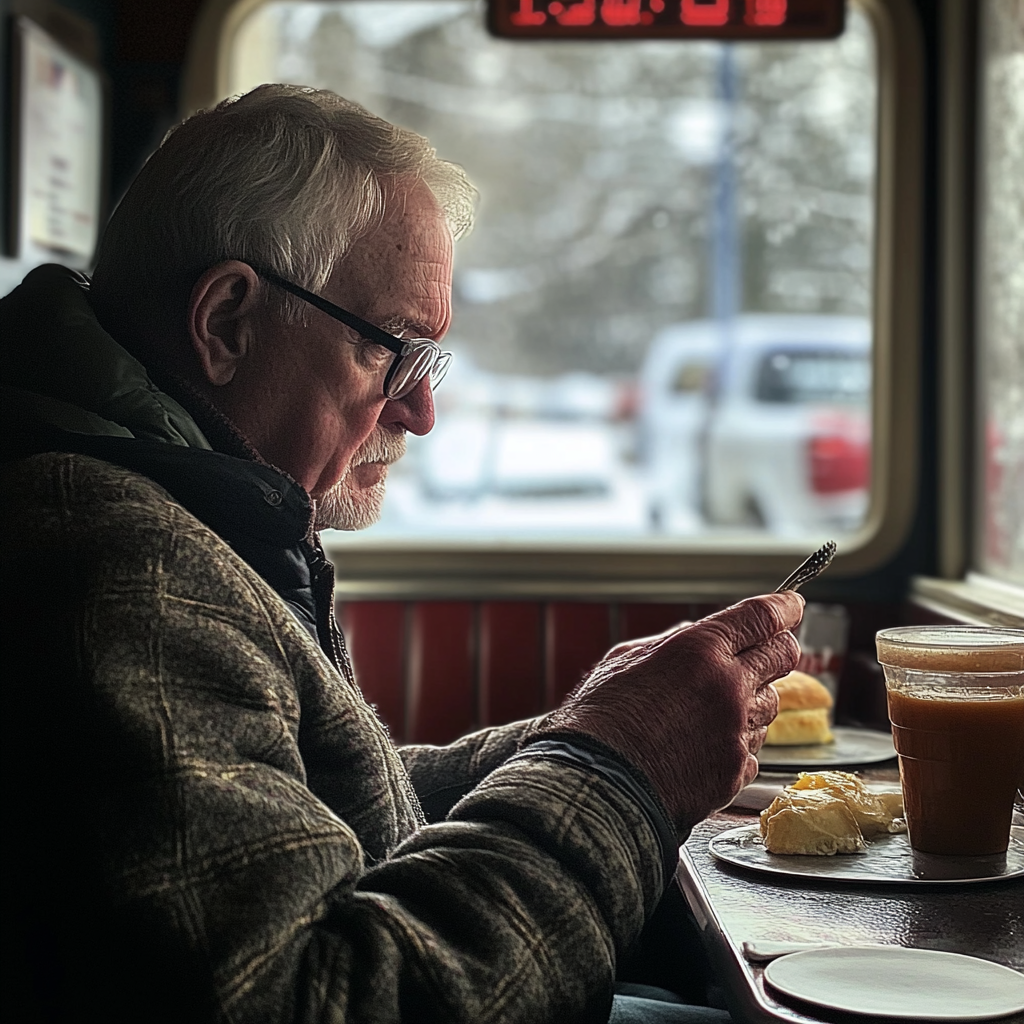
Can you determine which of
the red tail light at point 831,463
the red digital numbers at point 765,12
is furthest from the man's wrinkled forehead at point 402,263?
the red tail light at point 831,463

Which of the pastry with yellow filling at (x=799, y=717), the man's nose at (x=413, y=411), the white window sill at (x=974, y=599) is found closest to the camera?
the man's nose at (x=413, y=411)

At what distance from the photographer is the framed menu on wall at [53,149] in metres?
2.90

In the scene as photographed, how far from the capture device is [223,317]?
4.89ft

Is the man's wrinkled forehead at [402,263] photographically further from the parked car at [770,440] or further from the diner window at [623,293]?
the parked car at [770,440]

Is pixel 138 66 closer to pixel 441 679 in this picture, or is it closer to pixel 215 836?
pixel 441 679

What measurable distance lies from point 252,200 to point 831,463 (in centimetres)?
778

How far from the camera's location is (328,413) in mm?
1549

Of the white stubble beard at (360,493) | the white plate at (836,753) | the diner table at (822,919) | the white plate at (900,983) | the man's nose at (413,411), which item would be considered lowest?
the white plate at (836,753)

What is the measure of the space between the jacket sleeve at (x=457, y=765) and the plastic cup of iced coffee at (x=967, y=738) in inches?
23.5

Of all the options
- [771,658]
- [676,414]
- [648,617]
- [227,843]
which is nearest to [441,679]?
[648,617]

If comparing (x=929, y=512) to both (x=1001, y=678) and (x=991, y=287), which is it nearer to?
(x=991, y=287)

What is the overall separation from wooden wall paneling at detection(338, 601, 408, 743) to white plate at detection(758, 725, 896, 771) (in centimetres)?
126

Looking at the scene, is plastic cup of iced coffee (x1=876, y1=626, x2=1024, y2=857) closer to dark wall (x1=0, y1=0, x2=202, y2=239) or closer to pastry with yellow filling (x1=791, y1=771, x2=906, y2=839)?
pastry with yellow filling (x1=791, y1=771, x2=906, y2=839)

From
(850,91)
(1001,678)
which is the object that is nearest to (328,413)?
(1001,678)
